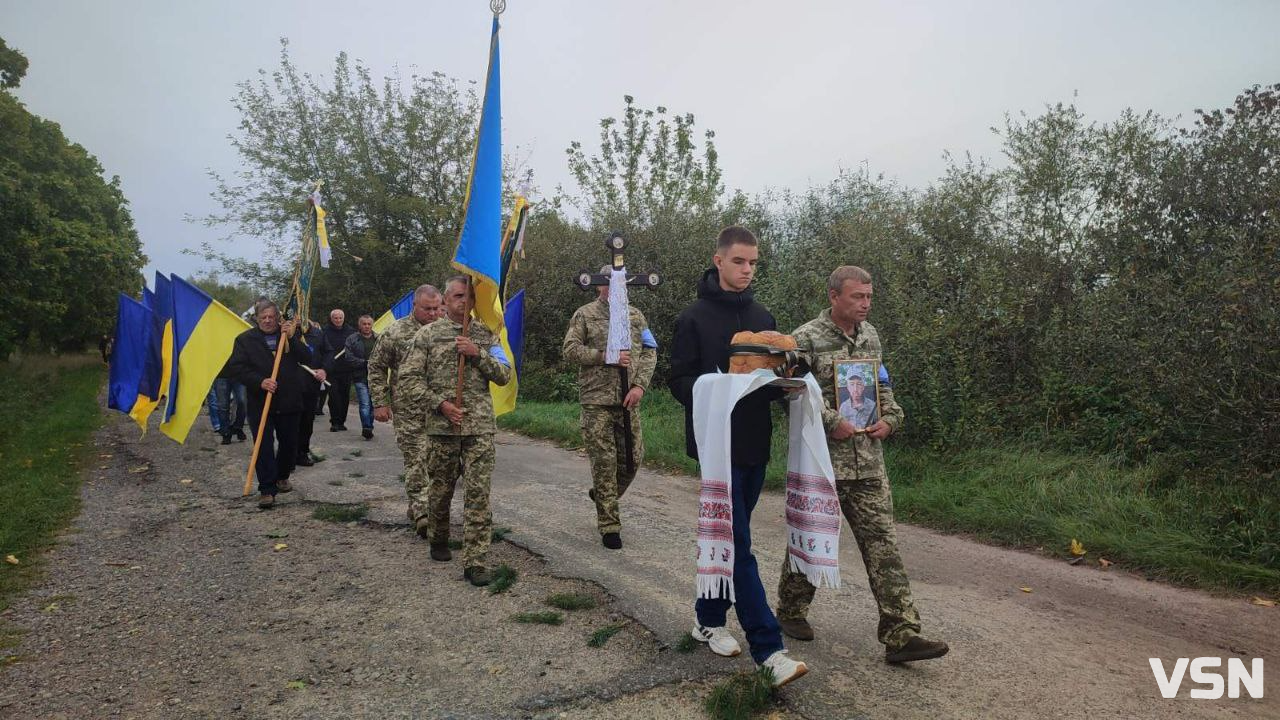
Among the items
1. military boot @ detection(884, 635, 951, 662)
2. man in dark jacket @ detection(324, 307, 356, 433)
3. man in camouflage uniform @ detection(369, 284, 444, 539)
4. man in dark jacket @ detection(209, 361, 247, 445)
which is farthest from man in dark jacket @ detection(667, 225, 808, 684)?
man in dark jacket @ detection(209, 361, 247, 445)

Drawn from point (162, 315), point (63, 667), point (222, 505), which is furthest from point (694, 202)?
point (63, 667)

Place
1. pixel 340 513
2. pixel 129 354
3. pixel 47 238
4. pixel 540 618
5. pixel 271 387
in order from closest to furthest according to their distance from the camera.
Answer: pixel 540 618
pixel 340 513
pixel 271 387
pixel 129 354
pixel 47 238

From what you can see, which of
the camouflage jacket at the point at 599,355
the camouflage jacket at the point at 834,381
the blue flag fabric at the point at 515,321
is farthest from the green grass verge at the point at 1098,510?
the blue flag fabric at the point at 515,321

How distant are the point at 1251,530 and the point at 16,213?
28.7 meters

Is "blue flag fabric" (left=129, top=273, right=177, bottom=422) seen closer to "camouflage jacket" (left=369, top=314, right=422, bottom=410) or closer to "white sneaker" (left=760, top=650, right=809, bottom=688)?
"camouflage jacket" (left=369, top=314, right=422, bottom=410)

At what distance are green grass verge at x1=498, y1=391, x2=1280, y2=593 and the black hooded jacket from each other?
4.03m

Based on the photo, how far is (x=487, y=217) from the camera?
19.0 ft

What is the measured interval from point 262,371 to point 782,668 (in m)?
6.74

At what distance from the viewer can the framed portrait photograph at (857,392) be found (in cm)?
400

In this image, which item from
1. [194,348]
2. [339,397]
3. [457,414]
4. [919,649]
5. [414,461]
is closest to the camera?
[919,649]

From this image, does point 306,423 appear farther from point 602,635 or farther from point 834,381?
point 834,381

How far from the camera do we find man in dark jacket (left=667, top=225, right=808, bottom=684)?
359 cm

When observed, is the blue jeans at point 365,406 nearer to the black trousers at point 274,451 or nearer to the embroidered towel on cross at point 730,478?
the black trousers at point 274,451

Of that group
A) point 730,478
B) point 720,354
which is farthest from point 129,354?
point 730,478
